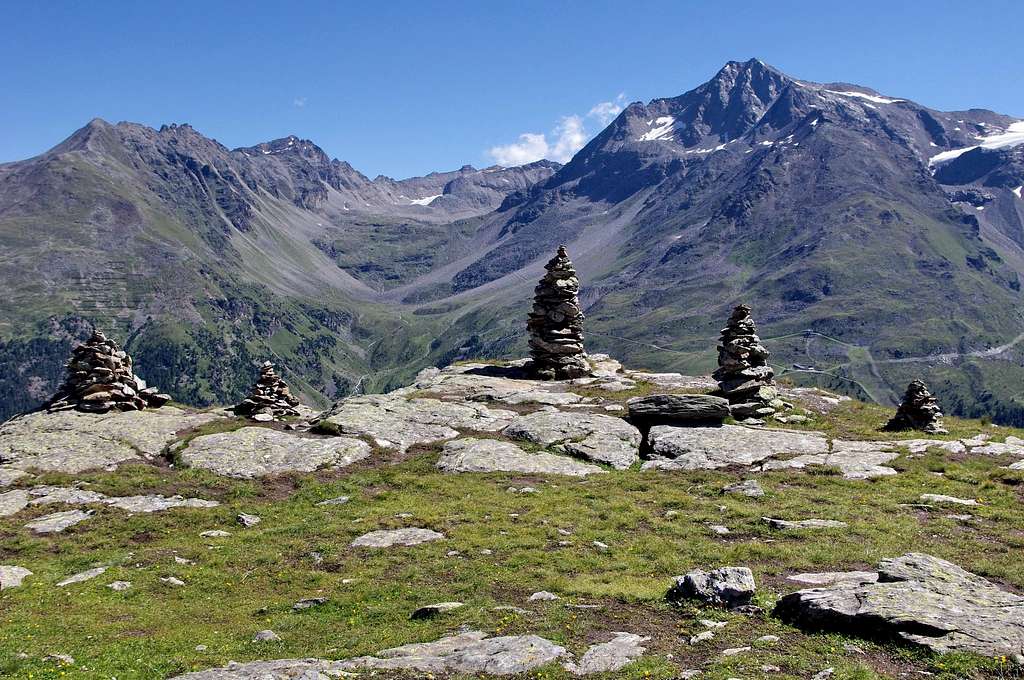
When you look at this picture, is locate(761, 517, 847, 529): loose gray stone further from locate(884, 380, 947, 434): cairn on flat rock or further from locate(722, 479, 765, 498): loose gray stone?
locate(884, 380, 947, 434): cairn on flat rock

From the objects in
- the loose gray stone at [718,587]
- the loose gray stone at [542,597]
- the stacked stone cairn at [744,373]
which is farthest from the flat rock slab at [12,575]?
the stacked stone cairn at [744,373]

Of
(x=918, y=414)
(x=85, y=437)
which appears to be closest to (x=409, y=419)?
(x=85, y=437)

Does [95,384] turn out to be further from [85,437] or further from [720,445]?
[720,445]

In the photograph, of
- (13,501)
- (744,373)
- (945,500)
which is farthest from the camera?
(744,373)

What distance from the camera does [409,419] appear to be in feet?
160

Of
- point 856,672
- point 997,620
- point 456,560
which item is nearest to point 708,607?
point 856,672

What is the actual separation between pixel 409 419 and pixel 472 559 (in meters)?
23.0

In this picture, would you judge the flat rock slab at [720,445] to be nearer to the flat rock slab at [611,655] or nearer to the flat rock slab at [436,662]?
the flat rock slab at [611,655]

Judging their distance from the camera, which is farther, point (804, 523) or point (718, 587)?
point (804, 523)

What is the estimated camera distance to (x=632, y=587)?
22.6 m

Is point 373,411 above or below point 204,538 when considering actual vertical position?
above

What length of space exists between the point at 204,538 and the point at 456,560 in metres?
12.2

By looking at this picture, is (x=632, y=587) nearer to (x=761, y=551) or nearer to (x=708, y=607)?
(x=708, y=607)

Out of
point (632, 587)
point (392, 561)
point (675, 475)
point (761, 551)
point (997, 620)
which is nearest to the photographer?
point (997, 620)
